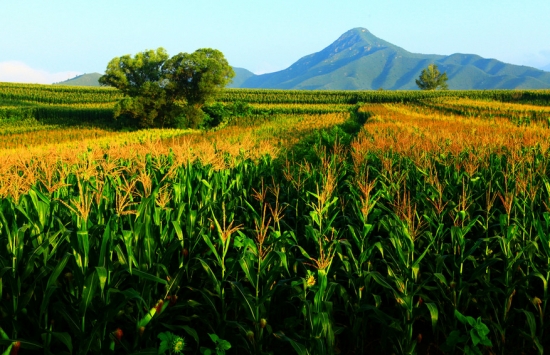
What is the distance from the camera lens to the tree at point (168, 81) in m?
41.0

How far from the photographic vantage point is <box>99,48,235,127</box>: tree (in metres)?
41.0

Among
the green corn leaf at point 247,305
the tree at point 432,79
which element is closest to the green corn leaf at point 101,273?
the green corn leaf at point 247,305

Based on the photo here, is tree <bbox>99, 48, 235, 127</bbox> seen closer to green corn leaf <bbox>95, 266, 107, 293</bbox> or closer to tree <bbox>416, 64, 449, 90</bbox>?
green corn leaf <bbox>95, 266, 107, 293</bbox>

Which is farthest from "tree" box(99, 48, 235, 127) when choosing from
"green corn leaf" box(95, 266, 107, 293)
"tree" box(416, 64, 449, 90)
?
"tree" box(416, 64, 449, 90)

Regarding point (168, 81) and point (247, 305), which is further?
point (168, 81)

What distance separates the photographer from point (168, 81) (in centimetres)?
4191

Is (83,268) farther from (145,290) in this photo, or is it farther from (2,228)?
(2,228)

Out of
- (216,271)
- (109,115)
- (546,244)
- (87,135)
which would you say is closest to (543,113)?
(546,244)

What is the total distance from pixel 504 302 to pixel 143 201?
374cm

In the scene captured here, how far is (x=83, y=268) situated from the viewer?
3459mm

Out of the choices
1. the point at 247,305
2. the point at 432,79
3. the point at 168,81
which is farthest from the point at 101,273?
the point at 432,79

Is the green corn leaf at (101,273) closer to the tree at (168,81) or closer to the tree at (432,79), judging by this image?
the tree at (168,81)

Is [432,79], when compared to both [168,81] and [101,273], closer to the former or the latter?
[168,81]

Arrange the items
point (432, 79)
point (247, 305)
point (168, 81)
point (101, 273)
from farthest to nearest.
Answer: point (432, 79) < point (168, 81) < point (247, 305) < point (101, 273)
